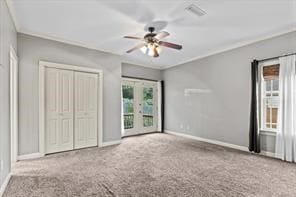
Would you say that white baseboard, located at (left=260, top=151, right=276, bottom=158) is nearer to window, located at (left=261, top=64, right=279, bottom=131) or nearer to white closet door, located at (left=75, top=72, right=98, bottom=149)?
window, located at (left=261, top=64, right=279, bottom=131)

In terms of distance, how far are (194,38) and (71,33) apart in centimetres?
288

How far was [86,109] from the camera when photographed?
4477mm

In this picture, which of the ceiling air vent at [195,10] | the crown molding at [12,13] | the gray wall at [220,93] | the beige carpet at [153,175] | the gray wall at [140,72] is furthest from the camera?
the gray wall at [140,72]

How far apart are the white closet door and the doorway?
5.60 feet

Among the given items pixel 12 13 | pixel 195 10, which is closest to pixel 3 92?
pixel 12 13

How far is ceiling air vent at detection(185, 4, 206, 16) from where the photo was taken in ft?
8.87

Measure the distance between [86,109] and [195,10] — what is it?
348 cm

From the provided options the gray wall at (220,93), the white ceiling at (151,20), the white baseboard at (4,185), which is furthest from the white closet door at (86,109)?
the gray wall at (220,93)

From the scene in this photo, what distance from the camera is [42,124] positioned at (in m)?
3.76

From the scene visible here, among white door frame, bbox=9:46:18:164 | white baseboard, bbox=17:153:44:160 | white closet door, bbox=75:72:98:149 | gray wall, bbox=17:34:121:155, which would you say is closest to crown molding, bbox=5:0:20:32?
gray wall, bbox=17:34:121:155

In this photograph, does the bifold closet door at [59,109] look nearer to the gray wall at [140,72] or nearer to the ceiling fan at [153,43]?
the ceiling fan at [153,43]

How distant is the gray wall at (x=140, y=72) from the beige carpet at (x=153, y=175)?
3.15 meters

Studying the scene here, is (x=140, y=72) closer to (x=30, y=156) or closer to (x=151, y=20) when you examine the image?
(x=151, y=20)

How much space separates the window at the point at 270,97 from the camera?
151 inches
